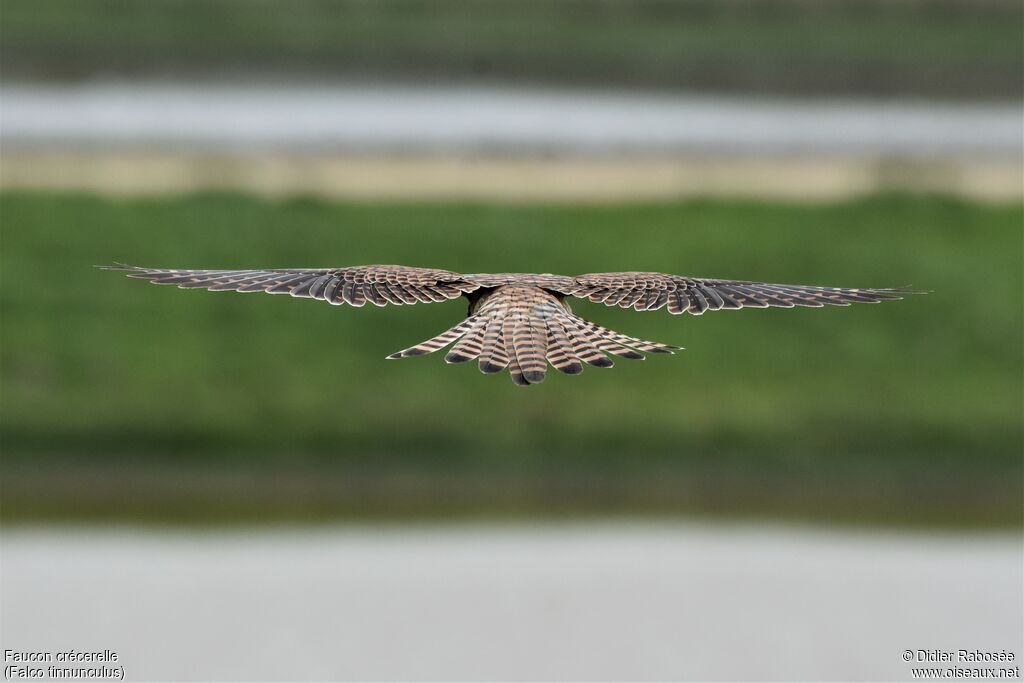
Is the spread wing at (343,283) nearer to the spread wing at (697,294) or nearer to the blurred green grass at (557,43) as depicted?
the spread wing at (697,294)

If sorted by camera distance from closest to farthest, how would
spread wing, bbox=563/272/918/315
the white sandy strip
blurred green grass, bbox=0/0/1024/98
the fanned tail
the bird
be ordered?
the fanned tail
the bird
spread wing, bbox=563/272/918/315
the white sandy strip
blurred green grass, bbox=0/0/1024/98

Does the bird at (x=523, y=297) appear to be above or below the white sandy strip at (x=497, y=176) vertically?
below

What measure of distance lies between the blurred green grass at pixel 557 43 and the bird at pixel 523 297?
17.0 meters

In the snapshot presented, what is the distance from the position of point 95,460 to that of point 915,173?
1149cm

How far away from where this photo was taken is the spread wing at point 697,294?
32.7 feet

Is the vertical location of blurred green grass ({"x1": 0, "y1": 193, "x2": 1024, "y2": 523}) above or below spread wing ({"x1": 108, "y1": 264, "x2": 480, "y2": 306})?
above

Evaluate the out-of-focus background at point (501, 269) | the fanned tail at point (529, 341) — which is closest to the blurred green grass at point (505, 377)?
the out-of-focus background at point (501, 269)

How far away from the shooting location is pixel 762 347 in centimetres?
1917

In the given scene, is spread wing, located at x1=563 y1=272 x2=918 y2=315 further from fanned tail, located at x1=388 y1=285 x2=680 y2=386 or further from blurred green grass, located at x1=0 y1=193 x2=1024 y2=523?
blurred green grass, located at x1=0 y1=193 x2=1024 y2=523

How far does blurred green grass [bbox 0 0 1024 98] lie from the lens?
87.9 ft

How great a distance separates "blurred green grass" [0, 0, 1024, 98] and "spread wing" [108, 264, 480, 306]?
56.0ft

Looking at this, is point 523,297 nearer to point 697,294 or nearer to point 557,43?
point 697,294

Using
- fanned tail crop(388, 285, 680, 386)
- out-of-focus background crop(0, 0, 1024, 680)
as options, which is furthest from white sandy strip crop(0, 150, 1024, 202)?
fanned tail crop(388, 285, 680, 386)

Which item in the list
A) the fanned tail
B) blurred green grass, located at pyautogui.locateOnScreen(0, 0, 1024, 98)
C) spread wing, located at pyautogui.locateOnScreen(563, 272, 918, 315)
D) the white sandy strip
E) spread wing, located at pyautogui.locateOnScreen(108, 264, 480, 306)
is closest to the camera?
the fanned tail
